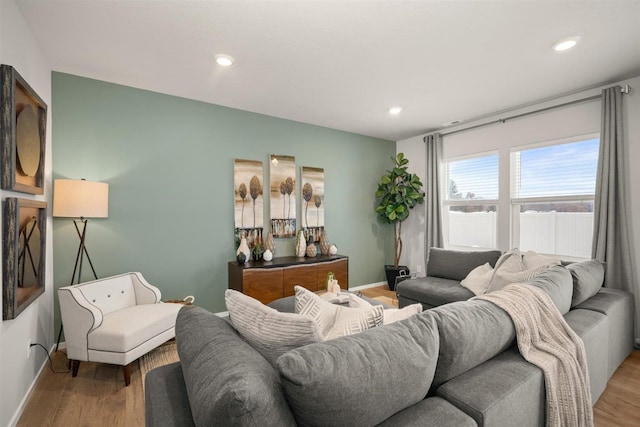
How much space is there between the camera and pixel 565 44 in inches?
92.4

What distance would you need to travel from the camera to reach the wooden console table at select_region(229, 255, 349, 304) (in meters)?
3.40

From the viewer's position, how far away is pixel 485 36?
2.25 meters

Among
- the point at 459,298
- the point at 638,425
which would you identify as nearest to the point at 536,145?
the point at 459,298

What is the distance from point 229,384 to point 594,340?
7.07ft

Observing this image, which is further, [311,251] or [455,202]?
[455,202]

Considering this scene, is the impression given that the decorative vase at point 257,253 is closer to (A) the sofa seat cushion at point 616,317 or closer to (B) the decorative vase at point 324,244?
(B) the decorative vase at point 324,244

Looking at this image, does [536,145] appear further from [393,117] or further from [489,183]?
[393,117]

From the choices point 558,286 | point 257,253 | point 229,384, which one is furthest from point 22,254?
point 558,286

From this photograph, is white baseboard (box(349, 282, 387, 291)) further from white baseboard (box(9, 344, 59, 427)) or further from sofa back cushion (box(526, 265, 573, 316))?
white baseboard (box(9, 344, 59, 427))

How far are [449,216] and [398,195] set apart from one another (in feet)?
2.84

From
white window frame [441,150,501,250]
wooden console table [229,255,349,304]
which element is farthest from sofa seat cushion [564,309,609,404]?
wooden console table [229,255,349,304]

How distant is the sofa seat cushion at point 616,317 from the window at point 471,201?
1.71 metres

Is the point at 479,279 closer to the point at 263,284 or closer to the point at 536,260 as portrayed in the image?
the point at 536,260

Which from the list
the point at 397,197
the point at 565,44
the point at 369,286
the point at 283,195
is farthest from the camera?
the point at 369,286
